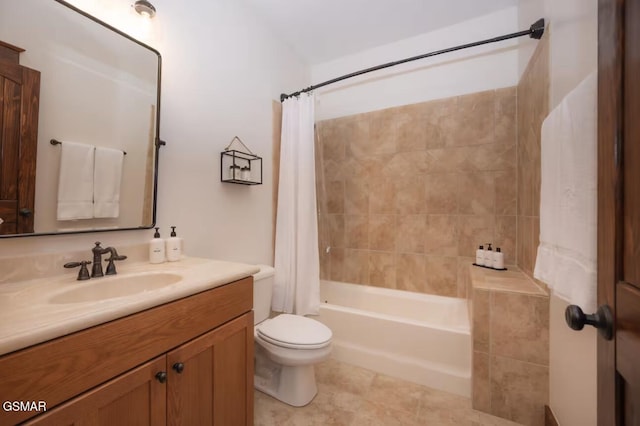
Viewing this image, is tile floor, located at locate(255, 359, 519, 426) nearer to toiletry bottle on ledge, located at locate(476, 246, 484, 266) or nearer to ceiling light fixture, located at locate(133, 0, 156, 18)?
toiletry bottle on ledge, located at locate(476, 246, 484, 266)

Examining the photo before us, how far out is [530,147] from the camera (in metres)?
1.61

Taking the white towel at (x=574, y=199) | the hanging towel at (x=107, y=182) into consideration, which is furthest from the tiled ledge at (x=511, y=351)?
the hanging towel at (x=107, y=182)

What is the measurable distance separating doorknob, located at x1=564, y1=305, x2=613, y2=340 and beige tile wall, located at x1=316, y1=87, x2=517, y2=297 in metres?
1.67

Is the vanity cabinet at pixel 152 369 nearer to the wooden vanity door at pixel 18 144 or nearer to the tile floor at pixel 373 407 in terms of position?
the tile floor at pixel 373 407

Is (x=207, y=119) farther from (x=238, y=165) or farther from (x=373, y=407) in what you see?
(x=373, y=407)

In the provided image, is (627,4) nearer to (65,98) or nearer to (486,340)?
(486,340)

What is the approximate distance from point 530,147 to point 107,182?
239 cm

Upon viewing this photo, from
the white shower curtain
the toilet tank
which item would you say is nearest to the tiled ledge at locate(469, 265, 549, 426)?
the white shower curtain

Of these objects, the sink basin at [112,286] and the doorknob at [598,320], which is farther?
the sink basin at [112,286]

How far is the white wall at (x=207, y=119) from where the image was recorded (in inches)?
49.6

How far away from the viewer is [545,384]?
1.31 m

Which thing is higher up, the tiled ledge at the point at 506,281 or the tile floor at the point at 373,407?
the tiled ledge at the point at 506,281

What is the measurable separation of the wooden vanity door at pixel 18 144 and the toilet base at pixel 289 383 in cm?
139

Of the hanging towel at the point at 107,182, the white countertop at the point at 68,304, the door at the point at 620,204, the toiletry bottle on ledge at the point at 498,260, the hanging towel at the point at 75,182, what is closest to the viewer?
the door at the point at 620,204
